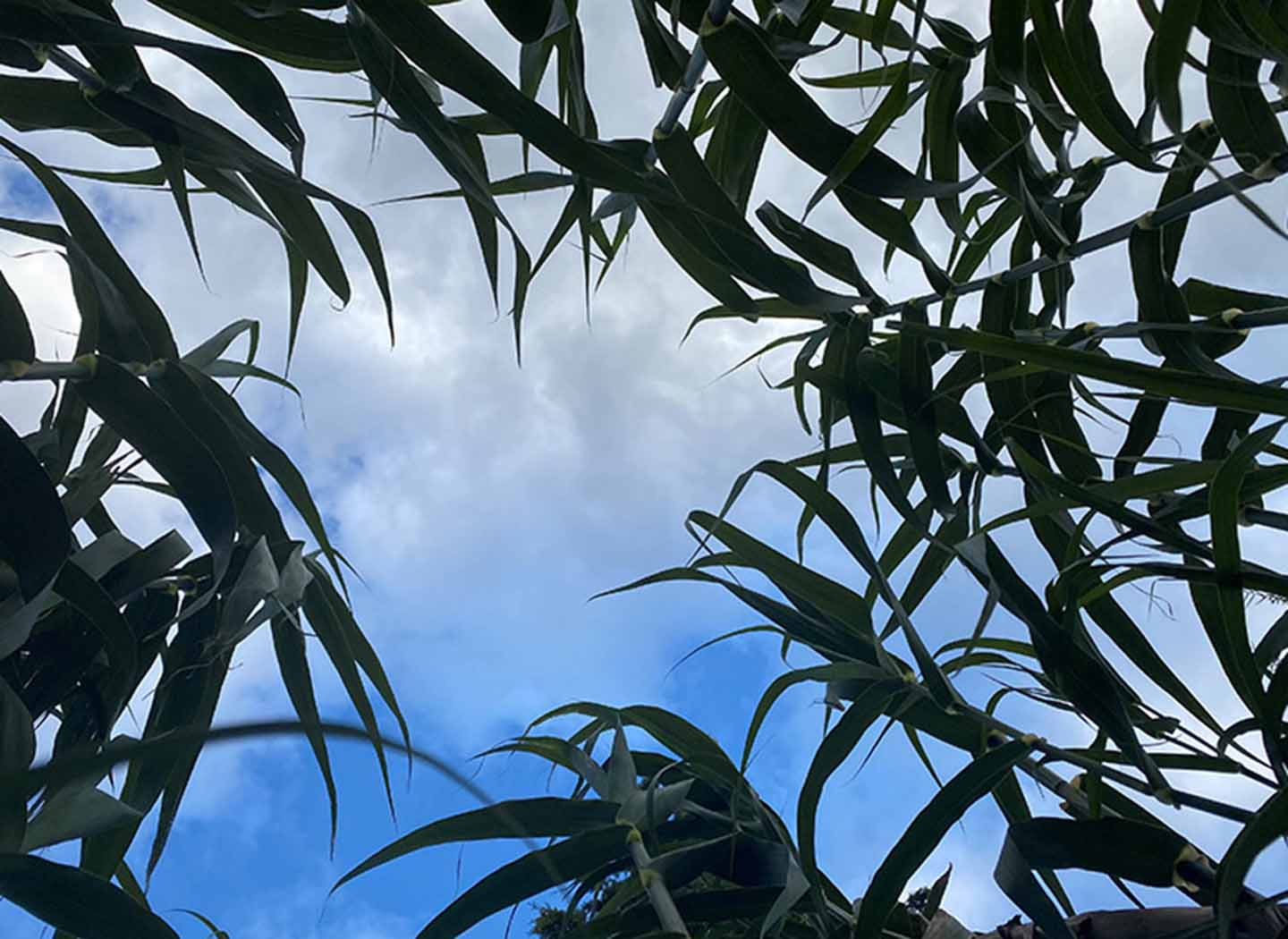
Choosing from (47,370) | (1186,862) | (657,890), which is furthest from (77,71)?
(1186,862)

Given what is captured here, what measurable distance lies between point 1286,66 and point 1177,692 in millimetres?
224

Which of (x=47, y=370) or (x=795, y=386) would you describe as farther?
(x=795, y=386)

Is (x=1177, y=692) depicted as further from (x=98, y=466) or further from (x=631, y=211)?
(x=98, y=466)

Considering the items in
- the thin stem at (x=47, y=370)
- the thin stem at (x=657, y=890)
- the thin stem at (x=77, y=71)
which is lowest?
the thin stem at (x=657, y=890)

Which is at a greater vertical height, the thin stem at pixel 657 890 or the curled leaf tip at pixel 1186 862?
the thin stem at pixel 657 890

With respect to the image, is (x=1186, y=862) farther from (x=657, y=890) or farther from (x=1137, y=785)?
(x=657, y=890)

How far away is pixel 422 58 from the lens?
0.99 feet

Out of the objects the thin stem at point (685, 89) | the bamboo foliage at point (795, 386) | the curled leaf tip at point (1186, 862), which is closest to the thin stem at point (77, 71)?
the bamboo foliage at point (795, 386)

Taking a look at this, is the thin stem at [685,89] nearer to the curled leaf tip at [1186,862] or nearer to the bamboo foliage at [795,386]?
the bamboo foliage at [795,386]

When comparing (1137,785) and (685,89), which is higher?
(685,89)

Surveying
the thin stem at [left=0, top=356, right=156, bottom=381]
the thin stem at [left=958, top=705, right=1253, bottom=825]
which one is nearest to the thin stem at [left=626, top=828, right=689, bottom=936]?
the thin stem at [left=958, top=705, right=1253, bottom=825]

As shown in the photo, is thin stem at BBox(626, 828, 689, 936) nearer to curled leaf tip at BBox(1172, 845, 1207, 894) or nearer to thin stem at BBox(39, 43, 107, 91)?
curled leaf tip at BBox(1172, 845, 1207, 894)

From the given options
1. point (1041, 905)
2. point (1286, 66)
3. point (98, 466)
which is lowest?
point (1041, 905)

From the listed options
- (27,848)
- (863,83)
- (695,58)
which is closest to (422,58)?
(695,58)
